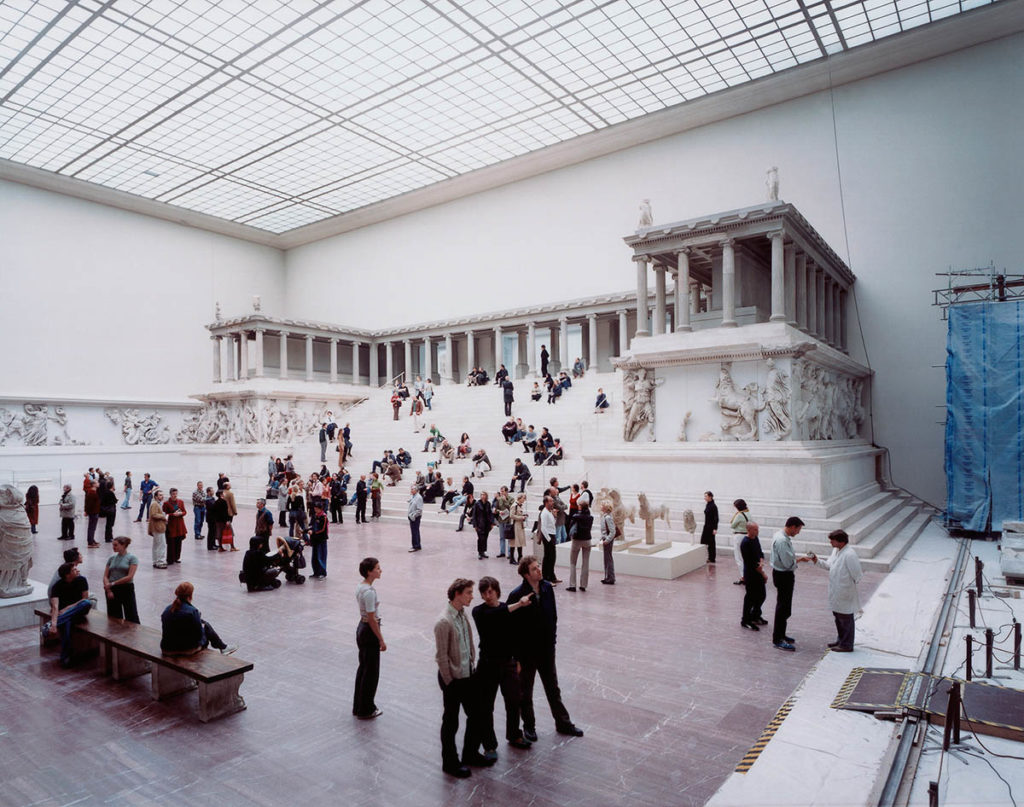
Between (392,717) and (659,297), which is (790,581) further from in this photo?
(659,297)

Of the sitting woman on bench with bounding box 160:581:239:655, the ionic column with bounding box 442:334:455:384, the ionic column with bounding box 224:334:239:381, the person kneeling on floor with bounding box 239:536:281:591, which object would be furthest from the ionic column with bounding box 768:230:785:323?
the ionic column with bounding box 224:334:239:381

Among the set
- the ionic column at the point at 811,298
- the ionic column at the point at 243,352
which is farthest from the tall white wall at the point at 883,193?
the ionic column at the point at 243,352

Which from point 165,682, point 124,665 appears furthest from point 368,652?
point 124,665

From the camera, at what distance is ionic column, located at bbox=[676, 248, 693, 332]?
53.3 feet

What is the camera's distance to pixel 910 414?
2130 centimetres

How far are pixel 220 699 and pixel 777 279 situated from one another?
45.6 ft

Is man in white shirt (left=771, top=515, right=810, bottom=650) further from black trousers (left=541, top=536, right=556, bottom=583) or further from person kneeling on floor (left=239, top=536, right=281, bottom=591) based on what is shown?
person kneeling on floor (left=239, top=536, right=281, bottom=591)

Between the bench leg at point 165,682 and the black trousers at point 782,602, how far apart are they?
592cm

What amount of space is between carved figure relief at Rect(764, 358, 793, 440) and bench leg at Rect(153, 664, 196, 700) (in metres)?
12.1

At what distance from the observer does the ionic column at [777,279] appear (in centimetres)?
1501

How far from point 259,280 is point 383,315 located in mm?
8954

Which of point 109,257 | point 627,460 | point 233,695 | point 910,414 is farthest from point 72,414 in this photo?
point 910,414

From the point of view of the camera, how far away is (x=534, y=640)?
4.85 m

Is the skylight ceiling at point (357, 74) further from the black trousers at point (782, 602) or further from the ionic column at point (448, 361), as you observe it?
the black trousers at point (782, 602)
